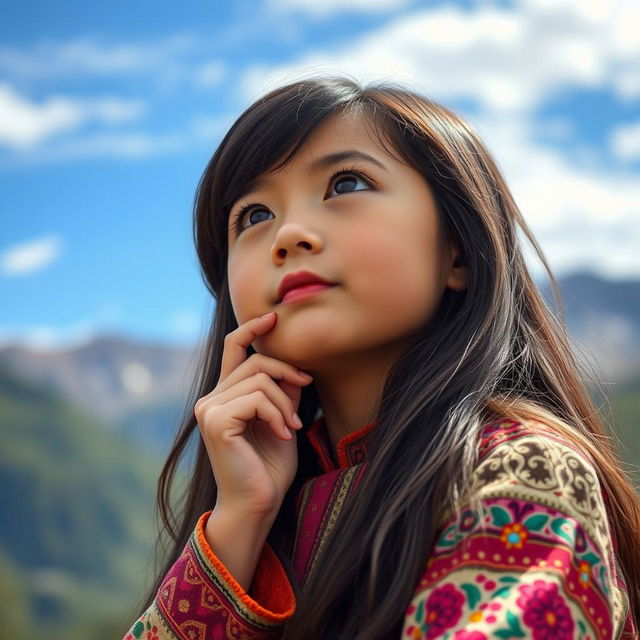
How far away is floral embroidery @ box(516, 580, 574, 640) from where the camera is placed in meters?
1.69

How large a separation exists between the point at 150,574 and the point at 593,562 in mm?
1534

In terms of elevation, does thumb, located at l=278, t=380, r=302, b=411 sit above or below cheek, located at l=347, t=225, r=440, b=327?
below

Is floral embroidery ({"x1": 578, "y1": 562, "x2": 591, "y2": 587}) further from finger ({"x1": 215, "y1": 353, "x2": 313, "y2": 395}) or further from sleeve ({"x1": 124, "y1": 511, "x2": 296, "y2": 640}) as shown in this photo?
finger ({"x1": 215, "y1": 353, "x2": 313, "y2": 395})

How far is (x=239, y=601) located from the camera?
2.16 m

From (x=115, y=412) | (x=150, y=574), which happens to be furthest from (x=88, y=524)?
(x=150, y=574)

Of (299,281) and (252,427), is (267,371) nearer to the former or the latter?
(252,427)

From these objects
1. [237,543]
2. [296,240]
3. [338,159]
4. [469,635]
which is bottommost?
[469,635]

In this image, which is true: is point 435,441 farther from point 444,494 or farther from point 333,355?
point 333,355

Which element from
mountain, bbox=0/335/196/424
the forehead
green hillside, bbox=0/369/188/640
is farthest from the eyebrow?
mountain, bbox=0/335/196/424

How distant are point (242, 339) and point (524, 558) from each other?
96 centimetres

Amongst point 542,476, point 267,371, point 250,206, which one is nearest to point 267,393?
point 267,371

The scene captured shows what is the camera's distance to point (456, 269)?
248cm

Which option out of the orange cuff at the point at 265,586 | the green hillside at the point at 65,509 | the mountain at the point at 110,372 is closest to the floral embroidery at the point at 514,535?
the orange cuff at the point at 265,586

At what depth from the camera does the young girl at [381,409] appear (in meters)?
1.87
